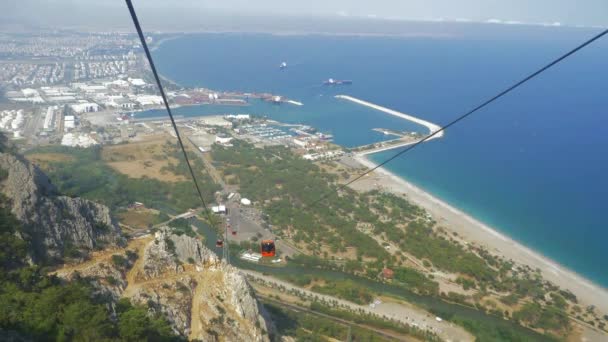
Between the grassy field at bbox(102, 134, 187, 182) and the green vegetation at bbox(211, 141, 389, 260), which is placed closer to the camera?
the green vegetation at bbox(211, 141, 389, 260)

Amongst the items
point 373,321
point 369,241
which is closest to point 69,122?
point 369,241

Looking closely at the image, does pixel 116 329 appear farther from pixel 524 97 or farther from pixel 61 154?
pixel 524 97

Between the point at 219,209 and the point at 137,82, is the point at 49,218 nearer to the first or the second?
the point at 219,209

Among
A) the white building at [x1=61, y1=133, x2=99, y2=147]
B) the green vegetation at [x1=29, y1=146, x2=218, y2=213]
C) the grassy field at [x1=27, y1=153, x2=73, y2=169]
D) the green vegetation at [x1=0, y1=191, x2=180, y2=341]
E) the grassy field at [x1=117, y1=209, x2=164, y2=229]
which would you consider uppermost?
the green vegetation at [x1=0, y1=191, x2=180, y2=341]

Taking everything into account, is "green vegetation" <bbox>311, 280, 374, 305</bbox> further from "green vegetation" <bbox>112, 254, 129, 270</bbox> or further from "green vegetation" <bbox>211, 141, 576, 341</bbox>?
"green vegetation" <bbox>112, 254, 129, 270</bbox>

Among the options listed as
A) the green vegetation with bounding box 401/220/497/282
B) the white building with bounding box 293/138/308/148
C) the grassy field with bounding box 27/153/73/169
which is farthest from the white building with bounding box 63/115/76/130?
the green vegetation with bounding box 401/220/497/282
